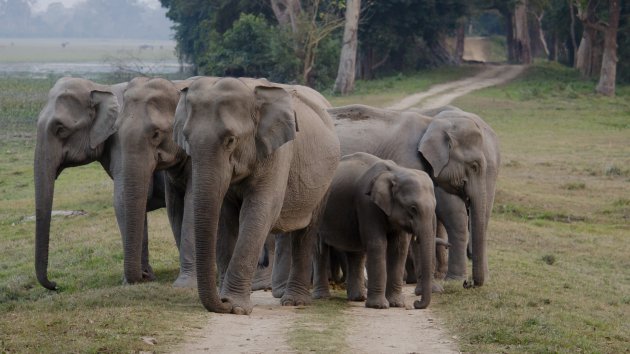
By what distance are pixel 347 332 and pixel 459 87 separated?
37.1 meters

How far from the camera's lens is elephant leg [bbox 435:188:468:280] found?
523 inches

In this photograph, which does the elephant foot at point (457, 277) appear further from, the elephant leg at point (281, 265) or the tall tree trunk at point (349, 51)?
the tall tree trunk at point (349, 51)

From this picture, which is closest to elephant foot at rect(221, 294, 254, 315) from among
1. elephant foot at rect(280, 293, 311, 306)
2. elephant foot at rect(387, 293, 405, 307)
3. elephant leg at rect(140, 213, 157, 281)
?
elephant foot at rect(280, 293, 311, 306)

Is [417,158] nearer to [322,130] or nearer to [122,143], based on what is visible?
[322,130]

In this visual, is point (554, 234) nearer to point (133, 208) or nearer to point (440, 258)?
point (440, 258)

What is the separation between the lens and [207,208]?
9406mm

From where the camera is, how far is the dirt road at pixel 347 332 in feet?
28.7

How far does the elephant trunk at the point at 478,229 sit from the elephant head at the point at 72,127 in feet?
12.4

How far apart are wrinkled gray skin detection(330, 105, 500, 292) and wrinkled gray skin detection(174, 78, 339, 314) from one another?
1930 mm

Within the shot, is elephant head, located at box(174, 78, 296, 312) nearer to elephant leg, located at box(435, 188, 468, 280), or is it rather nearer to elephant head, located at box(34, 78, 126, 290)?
elephant head, located at box(34, 78, 126, 290)

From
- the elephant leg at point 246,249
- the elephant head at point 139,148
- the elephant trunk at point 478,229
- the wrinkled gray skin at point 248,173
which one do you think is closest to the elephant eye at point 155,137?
the elephant head at point 139,148

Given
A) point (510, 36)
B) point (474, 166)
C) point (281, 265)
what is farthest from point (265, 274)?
point (510, 36)

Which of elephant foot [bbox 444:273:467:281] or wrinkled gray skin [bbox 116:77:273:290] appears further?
elephant foot [bbox 444:273:467:281]

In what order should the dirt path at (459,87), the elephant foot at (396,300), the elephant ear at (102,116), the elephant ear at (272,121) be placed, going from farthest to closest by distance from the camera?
1. the dirt path at (459,87)
2. the elephant ear at (102,116)
3. the elephant foot at (396,300)
4. the elephant ear at (272,121)
